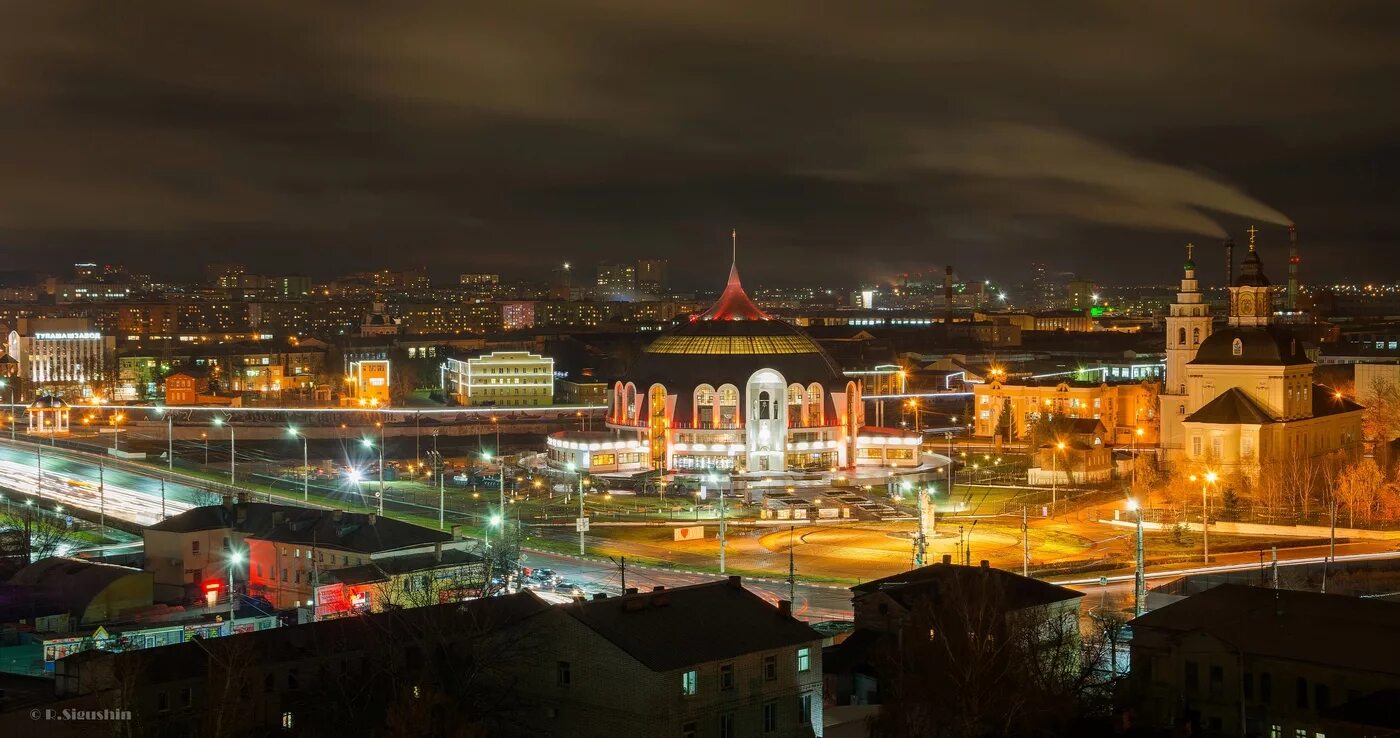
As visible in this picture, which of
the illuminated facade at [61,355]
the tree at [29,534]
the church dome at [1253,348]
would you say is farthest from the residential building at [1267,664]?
the illuminated facade at [61,355]

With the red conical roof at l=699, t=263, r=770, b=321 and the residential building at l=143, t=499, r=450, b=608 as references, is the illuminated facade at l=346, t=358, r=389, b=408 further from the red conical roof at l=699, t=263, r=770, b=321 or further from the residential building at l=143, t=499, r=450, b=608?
the residential building at l=143, t=499, r=450, b=608

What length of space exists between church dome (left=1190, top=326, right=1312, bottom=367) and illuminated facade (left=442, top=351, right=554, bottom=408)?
4927 cm

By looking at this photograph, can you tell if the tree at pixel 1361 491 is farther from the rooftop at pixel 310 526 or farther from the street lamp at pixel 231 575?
the street lamp at pixel 231 575

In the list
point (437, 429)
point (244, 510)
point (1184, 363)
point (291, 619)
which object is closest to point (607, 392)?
point (437, 429)

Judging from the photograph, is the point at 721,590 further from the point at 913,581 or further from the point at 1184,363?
the point at 1184,363

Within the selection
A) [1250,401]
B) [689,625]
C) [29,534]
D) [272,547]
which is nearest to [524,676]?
[689,625]

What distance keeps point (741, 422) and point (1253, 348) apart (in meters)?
19.7

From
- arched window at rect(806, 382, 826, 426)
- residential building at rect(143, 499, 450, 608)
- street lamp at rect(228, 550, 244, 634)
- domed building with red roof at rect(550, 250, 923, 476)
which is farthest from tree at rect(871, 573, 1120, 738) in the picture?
arched window at rect(806, 382, 826, 426)

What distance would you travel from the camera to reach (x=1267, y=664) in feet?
86.2

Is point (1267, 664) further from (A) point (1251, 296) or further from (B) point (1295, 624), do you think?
(A) point (1251, 296)

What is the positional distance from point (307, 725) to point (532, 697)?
327 cm

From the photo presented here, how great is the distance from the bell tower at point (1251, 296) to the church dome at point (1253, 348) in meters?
A: 1.04

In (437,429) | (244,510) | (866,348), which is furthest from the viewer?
(866,348)

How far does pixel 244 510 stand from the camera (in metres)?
43.0
